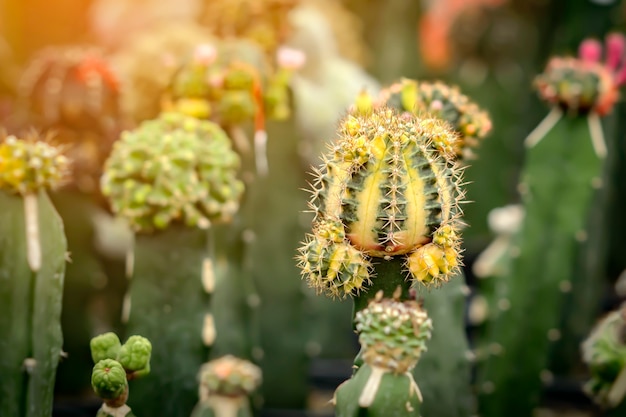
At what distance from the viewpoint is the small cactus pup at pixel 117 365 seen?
5.62 feet

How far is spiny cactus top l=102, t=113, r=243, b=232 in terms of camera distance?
2.17 meters

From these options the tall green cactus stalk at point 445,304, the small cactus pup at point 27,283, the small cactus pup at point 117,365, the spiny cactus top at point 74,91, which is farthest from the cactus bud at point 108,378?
the spiny cactus top at point 74,91

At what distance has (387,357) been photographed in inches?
66.3

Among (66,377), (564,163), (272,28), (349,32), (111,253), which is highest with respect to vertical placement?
(349,32)

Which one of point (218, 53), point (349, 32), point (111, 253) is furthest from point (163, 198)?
point (349, 32)

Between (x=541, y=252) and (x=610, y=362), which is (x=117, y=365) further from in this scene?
(x=541, y=252)

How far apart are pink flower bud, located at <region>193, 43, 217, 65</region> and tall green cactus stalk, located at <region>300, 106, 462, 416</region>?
936mm

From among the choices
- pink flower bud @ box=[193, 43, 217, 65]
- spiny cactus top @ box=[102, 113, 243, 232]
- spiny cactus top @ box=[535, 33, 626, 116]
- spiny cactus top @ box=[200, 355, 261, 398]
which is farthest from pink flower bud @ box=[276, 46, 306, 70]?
spiny cactus top @ box=[200, 355, 261, 398]

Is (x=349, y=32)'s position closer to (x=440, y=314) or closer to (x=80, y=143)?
(x=80, y=143)

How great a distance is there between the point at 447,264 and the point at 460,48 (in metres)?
3.66

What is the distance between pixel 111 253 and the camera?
121 inches

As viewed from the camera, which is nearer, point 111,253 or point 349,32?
point 111,253

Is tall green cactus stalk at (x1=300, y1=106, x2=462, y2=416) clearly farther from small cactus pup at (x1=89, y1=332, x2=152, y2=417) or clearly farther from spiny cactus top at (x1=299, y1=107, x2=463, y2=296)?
small cactus pup at (x1=89, y1=332, x2=152, y2=417)

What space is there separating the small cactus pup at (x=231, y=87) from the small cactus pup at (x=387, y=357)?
1080 mm
